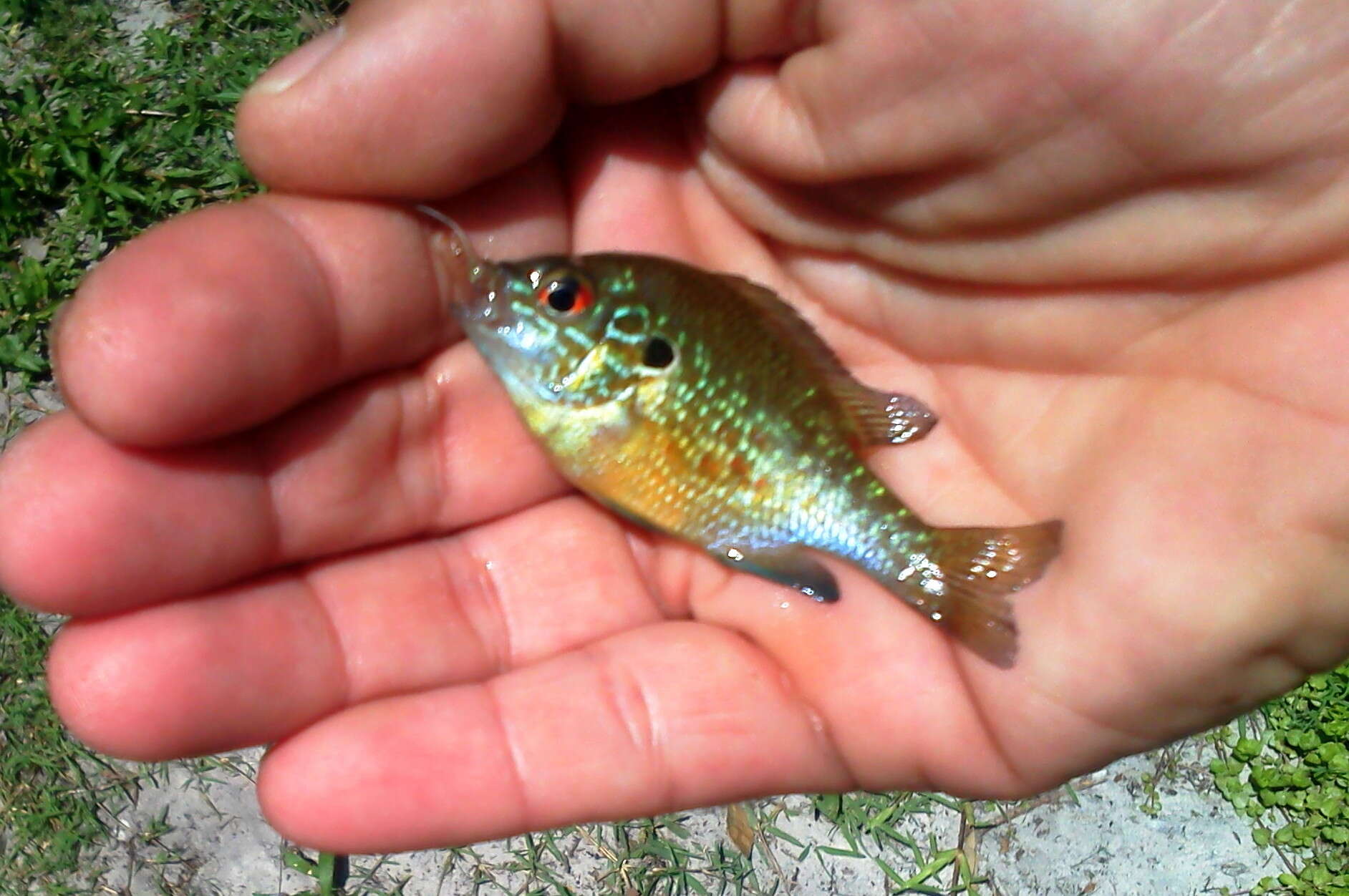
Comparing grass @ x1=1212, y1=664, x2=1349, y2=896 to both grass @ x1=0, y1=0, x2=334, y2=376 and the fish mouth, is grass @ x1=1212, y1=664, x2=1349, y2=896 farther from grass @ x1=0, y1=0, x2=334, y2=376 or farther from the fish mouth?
grass @ x1=0, y1=0, x2=334, y2=376

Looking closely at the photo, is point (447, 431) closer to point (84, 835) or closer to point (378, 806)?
point (378, 806)

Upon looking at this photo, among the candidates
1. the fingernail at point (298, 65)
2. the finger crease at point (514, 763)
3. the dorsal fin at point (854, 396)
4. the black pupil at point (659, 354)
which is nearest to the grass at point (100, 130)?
the fingernail at point (298, 65)

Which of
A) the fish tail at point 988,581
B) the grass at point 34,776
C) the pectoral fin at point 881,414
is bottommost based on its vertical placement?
the grass at point 34,776

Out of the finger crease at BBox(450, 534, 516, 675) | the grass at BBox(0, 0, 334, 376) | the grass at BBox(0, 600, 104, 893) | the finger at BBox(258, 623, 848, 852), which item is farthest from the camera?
the grass at BBox(0, 0, 334, 376)

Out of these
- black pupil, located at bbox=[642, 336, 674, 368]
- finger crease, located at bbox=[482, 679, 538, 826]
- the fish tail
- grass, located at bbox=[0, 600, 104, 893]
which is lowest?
grass, located at bbox=[0, 600, 104, 893]

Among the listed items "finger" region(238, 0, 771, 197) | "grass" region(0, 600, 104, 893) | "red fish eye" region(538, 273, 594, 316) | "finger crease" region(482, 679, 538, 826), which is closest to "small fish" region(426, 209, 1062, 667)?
"red fish eye" region(538, 273, 594, 316)

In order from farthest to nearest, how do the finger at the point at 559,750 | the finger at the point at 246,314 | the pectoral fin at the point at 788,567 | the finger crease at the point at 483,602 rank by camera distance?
1. the finger crease at the point at 483,602
2. the pectoral fin at the point at 788,567
3. the finger at the point at 559,750
4. the finger at the point at 246,314

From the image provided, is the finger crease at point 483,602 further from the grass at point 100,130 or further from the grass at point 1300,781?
the grass at point 1300,781

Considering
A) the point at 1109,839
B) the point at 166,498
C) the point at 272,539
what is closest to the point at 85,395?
the point at 166,498
